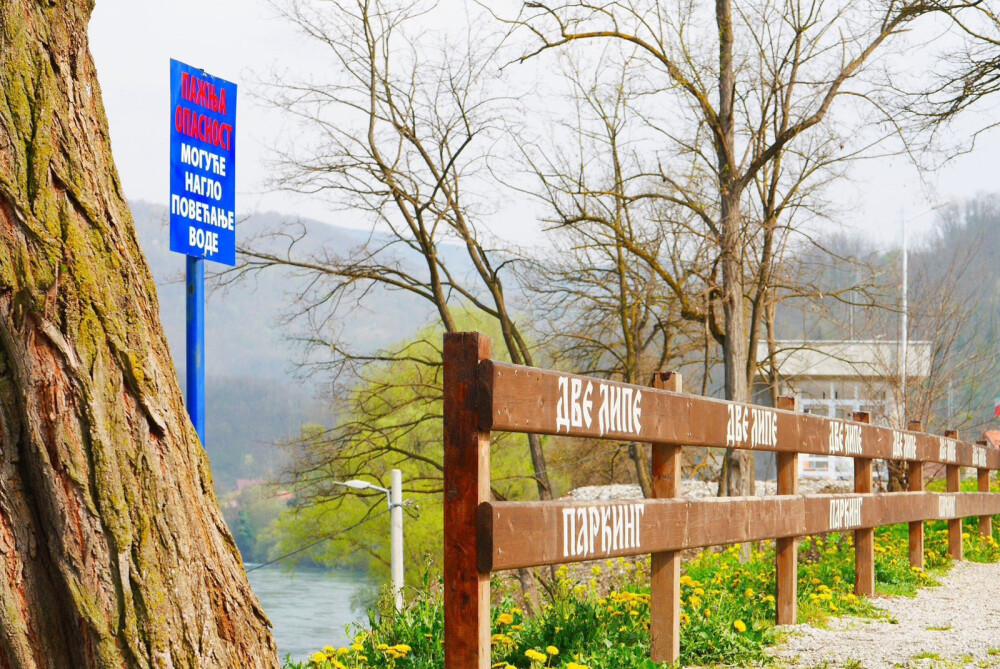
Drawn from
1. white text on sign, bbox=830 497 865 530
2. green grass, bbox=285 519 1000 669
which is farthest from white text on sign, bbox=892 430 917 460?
green grass, bbox=285 519 1000 669

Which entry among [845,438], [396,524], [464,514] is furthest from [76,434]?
[396,524]

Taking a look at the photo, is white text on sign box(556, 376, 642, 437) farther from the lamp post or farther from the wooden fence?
the lamp post

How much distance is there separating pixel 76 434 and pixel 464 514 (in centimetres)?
123

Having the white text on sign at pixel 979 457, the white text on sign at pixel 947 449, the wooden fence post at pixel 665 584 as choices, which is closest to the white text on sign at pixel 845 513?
the wooden fence post at pixel 665 584

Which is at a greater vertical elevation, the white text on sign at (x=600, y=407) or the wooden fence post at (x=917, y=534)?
the white text on sign at (x=600, y=407)

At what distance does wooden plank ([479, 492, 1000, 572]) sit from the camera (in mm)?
3561

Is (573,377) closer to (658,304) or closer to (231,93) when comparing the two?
(231,93)

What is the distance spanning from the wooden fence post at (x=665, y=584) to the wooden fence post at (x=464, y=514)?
1624 millimetres

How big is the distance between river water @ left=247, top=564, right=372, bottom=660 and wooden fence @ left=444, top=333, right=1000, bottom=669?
5350cm

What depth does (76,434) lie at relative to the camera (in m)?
2.89

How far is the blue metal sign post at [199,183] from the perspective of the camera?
484 centimetres

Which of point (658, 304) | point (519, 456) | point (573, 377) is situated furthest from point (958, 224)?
point (573, 377)

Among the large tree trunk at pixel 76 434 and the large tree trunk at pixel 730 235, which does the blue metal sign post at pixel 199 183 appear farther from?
the large tree trunk at pixel 730 235

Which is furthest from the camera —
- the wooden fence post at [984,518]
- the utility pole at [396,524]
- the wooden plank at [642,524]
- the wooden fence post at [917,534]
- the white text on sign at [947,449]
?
the utility pole at [396,524]
